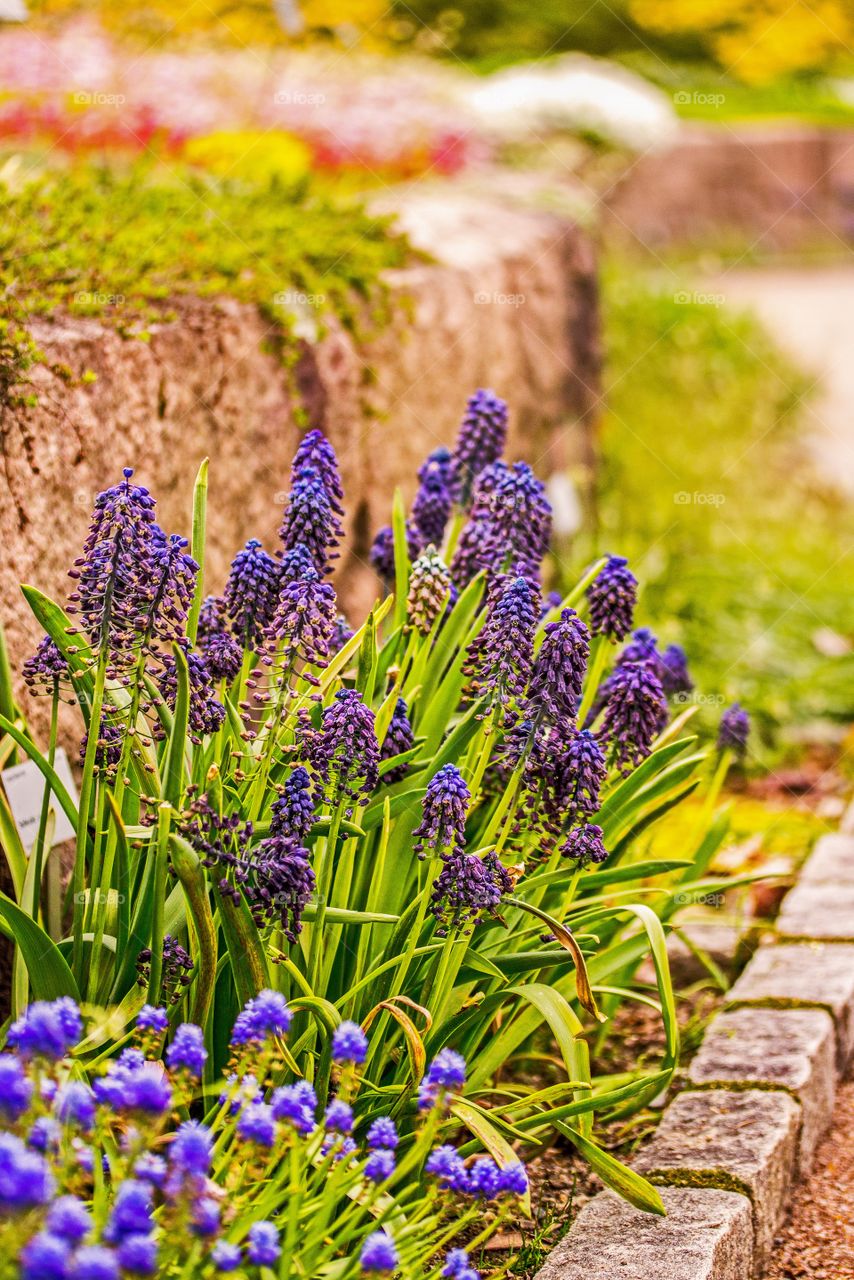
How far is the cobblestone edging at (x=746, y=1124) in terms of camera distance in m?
1.83

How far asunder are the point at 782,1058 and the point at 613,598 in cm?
81

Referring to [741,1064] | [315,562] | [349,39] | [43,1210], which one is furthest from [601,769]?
[349,39]

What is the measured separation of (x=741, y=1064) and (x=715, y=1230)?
21.1 inches

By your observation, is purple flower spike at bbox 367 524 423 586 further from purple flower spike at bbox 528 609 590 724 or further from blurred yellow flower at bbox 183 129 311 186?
blurred yellow flower at bbox 183 129 311 186

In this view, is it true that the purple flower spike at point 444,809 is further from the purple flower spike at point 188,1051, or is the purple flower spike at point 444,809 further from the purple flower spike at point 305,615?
the purple flower spike at point 188,1051

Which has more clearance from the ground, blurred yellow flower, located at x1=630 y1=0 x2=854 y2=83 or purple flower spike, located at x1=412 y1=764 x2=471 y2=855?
blurred yellow flower, located at x1=630 y1=0 x2=854 y2=83

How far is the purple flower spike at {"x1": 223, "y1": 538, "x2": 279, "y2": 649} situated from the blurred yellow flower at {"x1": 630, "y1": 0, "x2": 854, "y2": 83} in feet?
50.1

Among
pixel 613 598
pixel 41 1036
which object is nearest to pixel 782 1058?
pixel 613 598

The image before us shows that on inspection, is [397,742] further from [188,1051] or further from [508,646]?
[188,1051]

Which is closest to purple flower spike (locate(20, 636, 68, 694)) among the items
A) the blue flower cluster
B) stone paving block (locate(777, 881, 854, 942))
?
the blue flower cluster

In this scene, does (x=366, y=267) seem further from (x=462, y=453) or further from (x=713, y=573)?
(x=713, y=573)

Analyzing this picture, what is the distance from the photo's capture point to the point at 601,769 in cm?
189

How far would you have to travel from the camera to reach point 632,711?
6.91 ft

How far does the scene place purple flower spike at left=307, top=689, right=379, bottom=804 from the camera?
172cm
